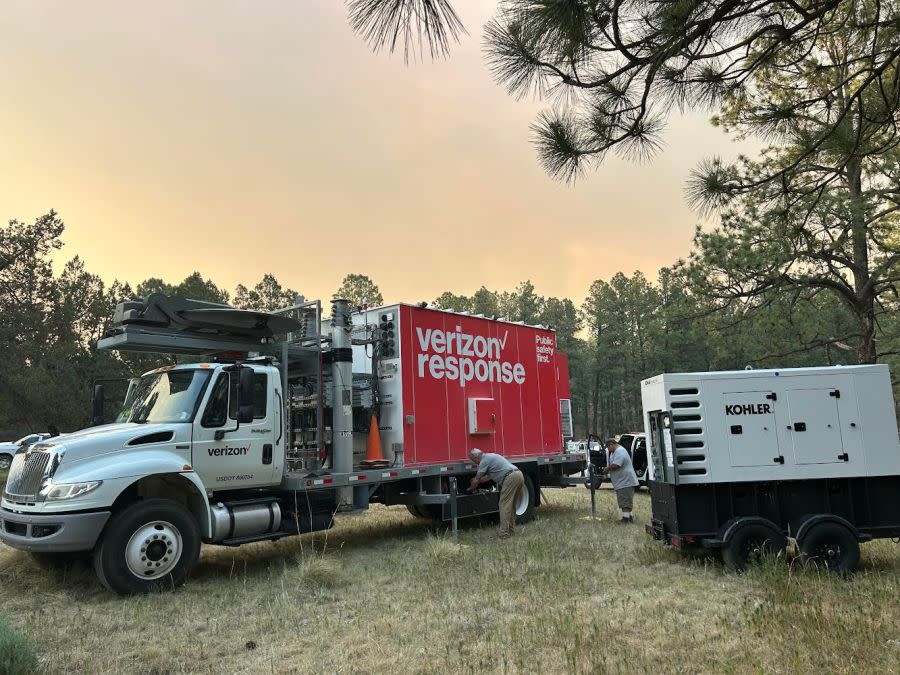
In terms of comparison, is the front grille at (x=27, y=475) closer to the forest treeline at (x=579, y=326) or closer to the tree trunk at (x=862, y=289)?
the forest treeline at (x=579, y=326)

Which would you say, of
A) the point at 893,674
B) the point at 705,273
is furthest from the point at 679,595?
the point at 705,273

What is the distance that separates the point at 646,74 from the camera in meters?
5.61

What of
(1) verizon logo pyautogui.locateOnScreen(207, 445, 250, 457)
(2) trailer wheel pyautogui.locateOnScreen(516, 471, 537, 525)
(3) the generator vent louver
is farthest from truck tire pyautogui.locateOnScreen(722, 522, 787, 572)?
(1) verizon logo pyautogui.locateOnScreen(207, 445, 250, 457)

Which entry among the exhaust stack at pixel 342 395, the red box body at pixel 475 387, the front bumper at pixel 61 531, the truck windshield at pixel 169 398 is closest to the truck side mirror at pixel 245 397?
the truck windshield at pixel 169 398

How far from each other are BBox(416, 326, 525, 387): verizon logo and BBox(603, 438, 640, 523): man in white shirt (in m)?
2.26

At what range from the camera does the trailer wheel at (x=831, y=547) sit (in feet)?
23.7

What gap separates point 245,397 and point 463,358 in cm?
437

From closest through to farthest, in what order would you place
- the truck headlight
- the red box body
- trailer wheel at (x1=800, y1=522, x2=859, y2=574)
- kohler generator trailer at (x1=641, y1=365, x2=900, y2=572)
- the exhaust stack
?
the truck headlight
trailer wheel at (x1=800, y1=522, x2=859, y2=574)
kohler generator trailer at (x1=641, y1=365, x2=900, y2=572)
the exhaust stack
the red box body

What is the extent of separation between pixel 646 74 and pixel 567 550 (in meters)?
6.06

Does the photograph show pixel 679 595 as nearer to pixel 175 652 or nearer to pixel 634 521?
pixel 175 652

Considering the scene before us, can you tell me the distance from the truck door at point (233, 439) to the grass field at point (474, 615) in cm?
118

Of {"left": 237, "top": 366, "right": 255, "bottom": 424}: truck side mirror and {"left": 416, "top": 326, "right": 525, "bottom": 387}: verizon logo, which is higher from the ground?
{"left": 416, "top": 326, "right": 525, "bottom": 387}: verizon logo

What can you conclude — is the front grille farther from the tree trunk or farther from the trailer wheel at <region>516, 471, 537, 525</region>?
the tree trunk

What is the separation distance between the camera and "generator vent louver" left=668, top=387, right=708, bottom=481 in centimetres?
775
